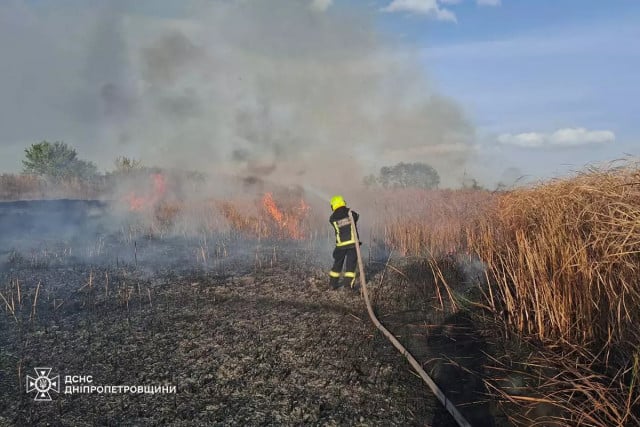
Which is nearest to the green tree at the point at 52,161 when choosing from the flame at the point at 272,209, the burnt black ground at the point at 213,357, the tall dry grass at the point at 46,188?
the tall dry grass at the point at 46,188

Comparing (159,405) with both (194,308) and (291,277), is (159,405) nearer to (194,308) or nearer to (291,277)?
(194,308)

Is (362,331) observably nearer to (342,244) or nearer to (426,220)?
(342,244)

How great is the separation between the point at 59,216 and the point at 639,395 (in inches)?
777

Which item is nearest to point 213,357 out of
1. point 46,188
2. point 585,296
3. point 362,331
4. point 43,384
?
point 43,384

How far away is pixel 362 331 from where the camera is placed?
652 centimetres

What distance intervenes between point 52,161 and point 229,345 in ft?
119

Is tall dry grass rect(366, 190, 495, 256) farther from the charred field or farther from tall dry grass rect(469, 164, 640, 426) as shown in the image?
tall dry grass rect(469, 164, 640, 426)

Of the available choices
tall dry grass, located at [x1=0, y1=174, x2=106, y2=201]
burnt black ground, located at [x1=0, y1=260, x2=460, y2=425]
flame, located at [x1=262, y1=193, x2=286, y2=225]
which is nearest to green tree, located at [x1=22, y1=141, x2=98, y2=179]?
tall dry grass, located at [x1=0, y1=174, x2=106, y2=201]

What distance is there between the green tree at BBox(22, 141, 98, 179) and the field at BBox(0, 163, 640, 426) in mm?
28607

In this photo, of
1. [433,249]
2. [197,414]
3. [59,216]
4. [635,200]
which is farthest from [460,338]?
[59,216]

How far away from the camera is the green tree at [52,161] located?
34.8 m

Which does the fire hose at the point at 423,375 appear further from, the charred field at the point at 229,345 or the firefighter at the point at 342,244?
the firefighter at the point at 342,244

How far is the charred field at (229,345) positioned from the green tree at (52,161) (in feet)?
93.7

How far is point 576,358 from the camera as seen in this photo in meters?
5.02
